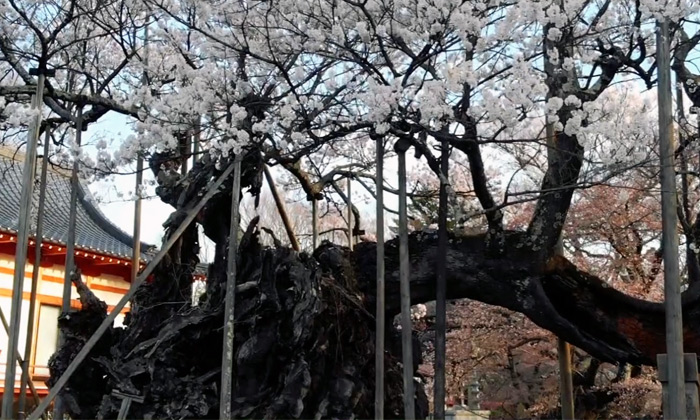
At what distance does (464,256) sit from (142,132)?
11.4ft

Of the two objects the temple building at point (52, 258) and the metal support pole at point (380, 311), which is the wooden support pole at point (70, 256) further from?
the temple building at point (52, 258)

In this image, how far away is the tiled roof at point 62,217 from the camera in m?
12.7

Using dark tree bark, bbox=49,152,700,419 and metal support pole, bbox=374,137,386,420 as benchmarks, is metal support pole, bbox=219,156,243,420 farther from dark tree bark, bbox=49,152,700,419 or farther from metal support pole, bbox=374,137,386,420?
metal support pole, bbox=374,137,386,420

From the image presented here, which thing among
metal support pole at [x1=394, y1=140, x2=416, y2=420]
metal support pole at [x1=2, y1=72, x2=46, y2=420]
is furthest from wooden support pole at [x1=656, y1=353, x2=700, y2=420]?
metal support pole at [x1=2, y1=72, x2=46, y2=420]

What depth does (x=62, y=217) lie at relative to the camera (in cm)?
1424

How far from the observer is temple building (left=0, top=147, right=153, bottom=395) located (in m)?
12.2

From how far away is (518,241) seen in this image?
7.54 meters

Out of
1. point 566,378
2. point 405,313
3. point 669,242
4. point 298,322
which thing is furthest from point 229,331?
point 566,378

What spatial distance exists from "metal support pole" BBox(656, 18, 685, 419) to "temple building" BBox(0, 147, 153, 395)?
8423 mm

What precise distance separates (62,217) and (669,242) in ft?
38.1

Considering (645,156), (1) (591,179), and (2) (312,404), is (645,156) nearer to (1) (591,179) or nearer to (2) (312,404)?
(1) (591,179)

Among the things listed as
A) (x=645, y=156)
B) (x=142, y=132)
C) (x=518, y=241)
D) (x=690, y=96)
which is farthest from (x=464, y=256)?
(x=142, y=132)

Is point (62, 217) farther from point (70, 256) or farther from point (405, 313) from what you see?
point (405, 313)

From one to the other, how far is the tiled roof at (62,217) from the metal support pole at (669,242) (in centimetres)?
927
